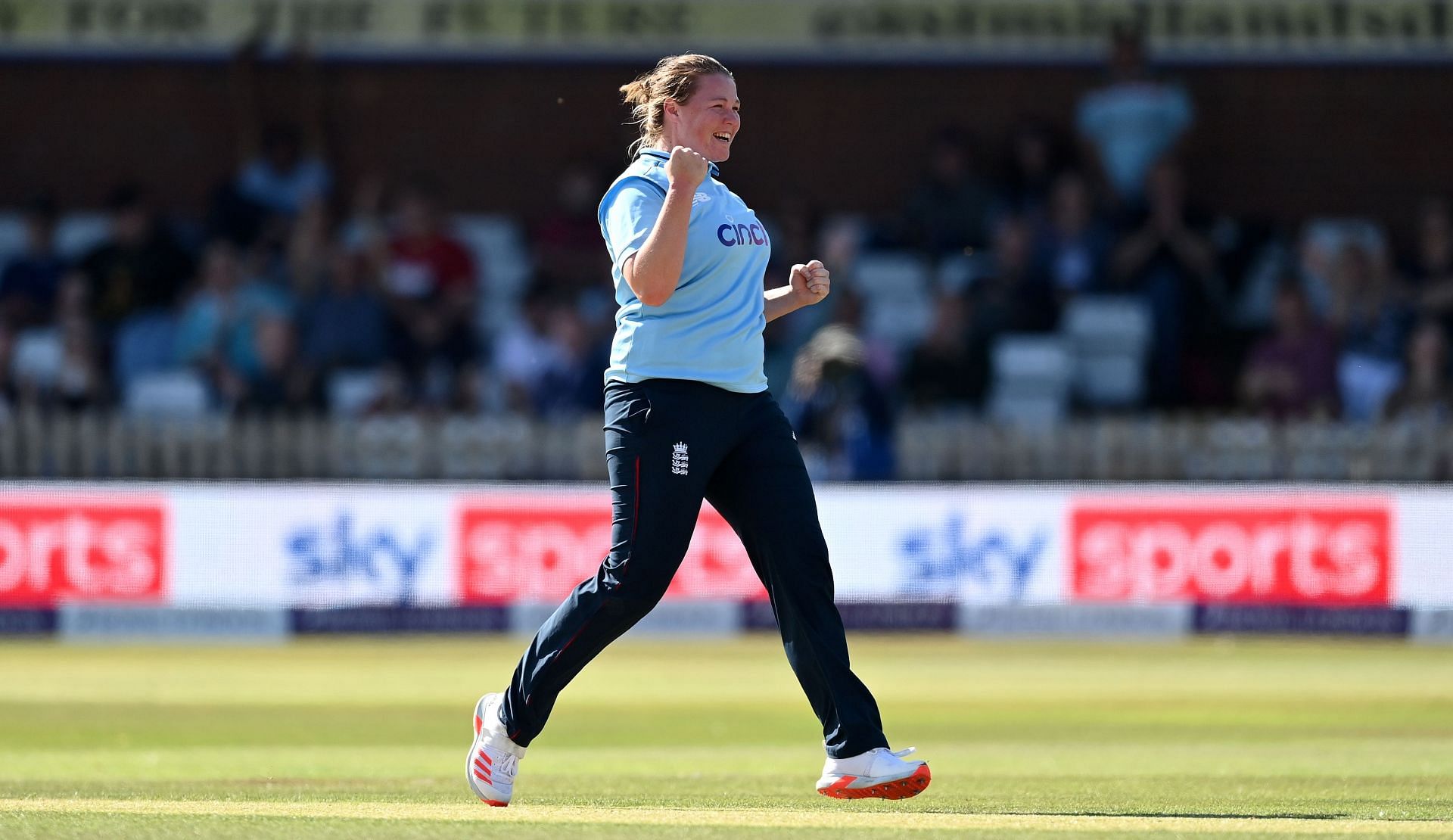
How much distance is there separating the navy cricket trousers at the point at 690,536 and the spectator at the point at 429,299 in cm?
1076

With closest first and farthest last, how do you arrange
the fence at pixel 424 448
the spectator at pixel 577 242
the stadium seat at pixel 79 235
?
the fence at pixel 424 448
the spectator at pixel 577 242
the stadium seat at pixel 79 235

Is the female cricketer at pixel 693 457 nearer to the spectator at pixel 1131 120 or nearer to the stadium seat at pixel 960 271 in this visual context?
the stadium seat at pixel 960 271

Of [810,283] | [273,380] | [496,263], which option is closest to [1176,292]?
[496,263]

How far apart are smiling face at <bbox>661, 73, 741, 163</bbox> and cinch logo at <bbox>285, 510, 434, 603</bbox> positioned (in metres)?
8.71

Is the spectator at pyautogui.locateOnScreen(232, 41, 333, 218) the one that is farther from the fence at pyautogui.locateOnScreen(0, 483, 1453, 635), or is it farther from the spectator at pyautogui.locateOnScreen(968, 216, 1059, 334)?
the spectator at pyautogui.locateOnScreen(968, 216, 1059, 334)

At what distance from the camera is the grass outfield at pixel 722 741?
553 centimetres

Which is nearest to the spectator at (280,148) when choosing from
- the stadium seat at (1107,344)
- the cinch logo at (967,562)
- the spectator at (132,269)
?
the spectator at (132,269)

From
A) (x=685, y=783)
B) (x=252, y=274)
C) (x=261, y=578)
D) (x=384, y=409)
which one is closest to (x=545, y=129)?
(x=252, y=274)

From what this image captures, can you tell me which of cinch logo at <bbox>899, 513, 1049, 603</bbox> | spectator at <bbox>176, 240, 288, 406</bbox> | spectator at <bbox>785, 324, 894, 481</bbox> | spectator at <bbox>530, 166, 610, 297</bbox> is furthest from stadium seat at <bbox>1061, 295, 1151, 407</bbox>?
spectator at <bbox>176, 240, 288, 406</bbox>

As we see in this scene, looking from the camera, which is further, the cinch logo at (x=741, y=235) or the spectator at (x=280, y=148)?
the spectator at (x=280, y=148)

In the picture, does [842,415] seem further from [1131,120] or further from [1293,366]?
[1131,120]

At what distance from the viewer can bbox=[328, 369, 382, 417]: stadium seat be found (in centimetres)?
1661

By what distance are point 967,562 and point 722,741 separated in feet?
16.9

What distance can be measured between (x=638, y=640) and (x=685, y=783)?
7.14 m
